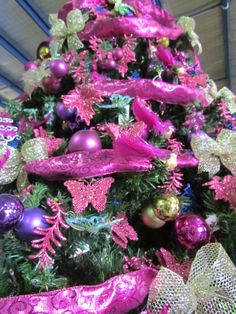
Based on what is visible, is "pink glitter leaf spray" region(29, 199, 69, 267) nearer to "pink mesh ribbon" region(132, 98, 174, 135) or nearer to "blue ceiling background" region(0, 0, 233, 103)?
"pink mesh ribbon" region(132, 98, 174, 135)

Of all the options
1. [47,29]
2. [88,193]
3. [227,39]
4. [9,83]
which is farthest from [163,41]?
[9,83]

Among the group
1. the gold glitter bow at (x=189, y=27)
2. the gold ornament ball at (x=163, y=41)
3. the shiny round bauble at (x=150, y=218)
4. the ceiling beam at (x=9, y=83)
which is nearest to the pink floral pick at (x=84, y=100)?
the shiny round bauble at (x=150, y=218)

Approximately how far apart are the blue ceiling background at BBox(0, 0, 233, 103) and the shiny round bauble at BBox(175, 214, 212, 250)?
1954mm

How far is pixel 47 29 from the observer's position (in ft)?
8.44

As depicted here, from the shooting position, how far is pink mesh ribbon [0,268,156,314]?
1.51ft

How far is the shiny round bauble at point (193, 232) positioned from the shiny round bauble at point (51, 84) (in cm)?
→ 45

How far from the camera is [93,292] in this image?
49 centimetres

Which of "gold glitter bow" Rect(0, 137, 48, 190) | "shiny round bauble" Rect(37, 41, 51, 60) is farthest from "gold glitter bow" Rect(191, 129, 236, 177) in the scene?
"shiny round bauble" Rect(37, 41, 51, 60)

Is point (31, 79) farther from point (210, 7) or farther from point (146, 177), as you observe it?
point (210, 7)

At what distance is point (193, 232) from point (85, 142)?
0.26 metres

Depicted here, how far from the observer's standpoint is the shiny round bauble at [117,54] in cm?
86

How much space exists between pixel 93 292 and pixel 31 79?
66 cm

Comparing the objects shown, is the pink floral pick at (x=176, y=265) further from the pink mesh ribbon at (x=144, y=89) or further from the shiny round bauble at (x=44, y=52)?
the shiny round bauble at (x=44, y=52)

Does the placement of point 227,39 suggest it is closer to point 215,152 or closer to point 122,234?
point 215,152
